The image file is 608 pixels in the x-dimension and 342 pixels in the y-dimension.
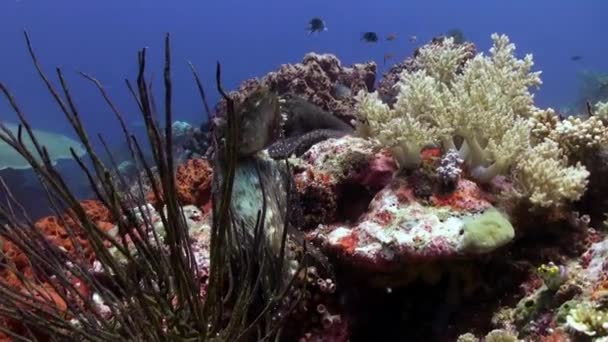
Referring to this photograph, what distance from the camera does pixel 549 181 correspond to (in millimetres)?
3703

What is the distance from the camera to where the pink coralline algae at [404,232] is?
344 centimetres

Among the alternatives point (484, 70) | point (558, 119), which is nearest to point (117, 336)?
point (484, 70)

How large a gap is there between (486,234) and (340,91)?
563cm

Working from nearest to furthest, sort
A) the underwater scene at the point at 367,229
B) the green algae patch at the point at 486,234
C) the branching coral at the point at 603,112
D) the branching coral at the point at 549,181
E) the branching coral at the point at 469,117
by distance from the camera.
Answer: the underwater scene at the point at 367,229 → the green algae patch at the point at 486,234 → the branching coral at the point at 549,181 → the branching coral at the point at 469,117 → the branching coral at the point at 603,112

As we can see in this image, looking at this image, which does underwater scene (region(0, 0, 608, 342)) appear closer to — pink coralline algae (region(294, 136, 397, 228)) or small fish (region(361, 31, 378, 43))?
pink coralline algae (region(294, 136, 397, 228))

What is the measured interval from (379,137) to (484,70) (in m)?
1.18

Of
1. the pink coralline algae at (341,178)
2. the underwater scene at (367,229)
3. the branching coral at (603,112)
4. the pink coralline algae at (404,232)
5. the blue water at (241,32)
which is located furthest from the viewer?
the blue water at (241,32)

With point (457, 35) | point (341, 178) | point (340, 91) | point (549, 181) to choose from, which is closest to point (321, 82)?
point (340, 91)

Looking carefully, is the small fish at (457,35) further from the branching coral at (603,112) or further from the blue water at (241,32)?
the blue water at (241,32)

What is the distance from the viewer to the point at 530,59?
4.87m

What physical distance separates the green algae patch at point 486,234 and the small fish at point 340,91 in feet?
17.5

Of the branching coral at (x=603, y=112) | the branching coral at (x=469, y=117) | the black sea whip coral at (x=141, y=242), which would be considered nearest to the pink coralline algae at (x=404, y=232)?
the branching coral at (x=469, y=117)

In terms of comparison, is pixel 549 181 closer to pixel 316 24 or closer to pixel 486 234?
pixel 486 234

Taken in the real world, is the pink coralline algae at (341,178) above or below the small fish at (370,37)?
below
